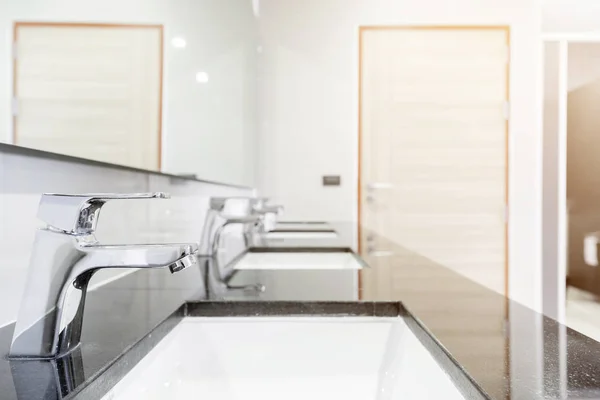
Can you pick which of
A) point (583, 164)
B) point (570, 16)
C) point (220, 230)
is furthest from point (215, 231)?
point (583, 164)

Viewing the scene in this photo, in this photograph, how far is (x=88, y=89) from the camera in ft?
2.61

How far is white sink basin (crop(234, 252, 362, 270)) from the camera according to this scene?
154cm

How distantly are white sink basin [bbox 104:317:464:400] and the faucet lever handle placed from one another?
8.8 inches

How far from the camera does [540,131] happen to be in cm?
321

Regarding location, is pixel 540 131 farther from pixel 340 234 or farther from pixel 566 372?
pixel 566 372

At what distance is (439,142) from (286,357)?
8.68ft

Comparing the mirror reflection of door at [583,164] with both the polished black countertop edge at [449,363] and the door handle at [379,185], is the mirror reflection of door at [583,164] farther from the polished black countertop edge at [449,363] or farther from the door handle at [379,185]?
the polished black countertop edge at [449,363]

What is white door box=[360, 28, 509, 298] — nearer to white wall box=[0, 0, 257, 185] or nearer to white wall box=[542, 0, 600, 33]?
white wall box=[542, 0, 600, 33]

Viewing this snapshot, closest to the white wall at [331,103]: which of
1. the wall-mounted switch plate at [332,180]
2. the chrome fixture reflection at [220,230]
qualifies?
the wall-mounted switch plate at [332,180]

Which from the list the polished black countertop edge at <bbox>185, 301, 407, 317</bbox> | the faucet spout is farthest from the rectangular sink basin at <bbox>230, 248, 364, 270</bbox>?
the faucet spout

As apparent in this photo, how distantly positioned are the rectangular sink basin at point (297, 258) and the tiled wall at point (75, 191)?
208mm

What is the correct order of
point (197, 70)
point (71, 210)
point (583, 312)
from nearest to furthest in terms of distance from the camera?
point (71, 210) < point (197, 70) < point (583, 312)

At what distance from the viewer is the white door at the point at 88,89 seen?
0.65m

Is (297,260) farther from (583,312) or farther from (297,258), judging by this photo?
(583,312)
